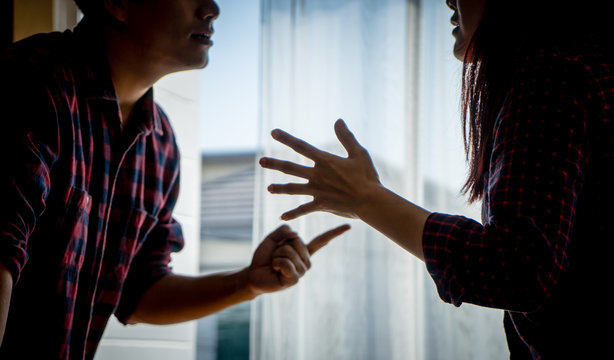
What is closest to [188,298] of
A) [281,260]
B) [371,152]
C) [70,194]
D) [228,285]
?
[228,285]

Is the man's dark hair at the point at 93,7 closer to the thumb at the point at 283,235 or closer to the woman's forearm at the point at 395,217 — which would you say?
the thumb at the point at 283,235

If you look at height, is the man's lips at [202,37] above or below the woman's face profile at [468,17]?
above

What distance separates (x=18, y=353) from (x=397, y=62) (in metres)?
1.43

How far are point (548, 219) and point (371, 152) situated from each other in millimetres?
1343

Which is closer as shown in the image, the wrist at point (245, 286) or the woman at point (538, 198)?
the woman at point (538, 198)

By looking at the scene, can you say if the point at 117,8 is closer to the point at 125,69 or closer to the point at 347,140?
the point at 125,69

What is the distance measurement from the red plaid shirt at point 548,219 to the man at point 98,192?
Answer: 22.5 inches

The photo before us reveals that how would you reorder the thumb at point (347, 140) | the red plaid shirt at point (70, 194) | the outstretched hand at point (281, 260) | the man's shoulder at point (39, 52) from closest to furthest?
1. the thumb at point (347, 140)
2. the red plaid shirt at point (70, 194)
3. the man's shoulder at point (39, 52)
4. the outstretched hand at point (281, 260)

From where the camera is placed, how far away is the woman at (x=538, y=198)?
639mm

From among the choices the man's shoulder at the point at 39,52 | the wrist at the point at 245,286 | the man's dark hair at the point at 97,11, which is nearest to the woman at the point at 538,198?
the wrist at the point at 245,286

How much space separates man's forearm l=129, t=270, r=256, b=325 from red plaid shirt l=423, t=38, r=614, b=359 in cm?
75

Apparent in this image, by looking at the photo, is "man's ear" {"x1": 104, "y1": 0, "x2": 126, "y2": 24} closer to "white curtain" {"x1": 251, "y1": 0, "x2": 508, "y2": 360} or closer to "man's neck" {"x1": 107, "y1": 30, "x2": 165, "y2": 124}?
"man's neck" {"x1": 107, "y1": 30, "x2": 165, "y2": 124}

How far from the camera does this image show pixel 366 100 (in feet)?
6.50

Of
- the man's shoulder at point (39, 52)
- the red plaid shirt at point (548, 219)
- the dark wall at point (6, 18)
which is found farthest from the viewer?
the dark wall at point (6, 18)
